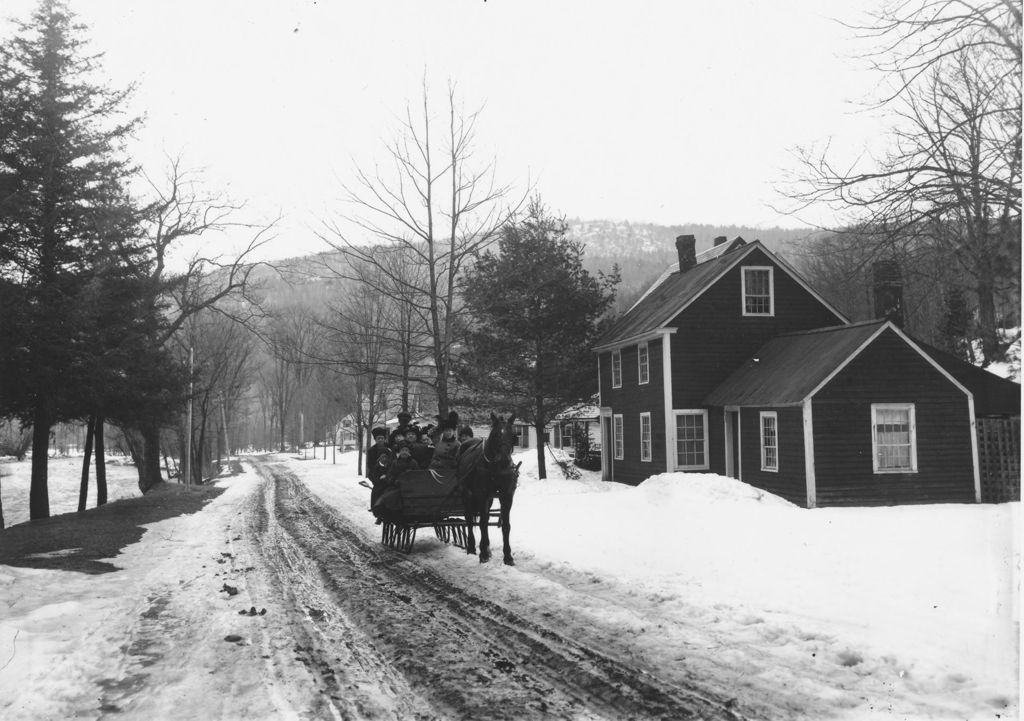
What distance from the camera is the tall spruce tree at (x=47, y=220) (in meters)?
16.6

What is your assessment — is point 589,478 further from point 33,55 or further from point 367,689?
point 367,689

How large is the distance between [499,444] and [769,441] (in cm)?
1315

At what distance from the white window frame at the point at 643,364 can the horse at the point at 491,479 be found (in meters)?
16.5

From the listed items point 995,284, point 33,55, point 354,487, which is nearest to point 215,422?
point 354,487

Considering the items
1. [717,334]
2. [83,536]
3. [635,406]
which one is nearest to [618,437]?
[635,406]

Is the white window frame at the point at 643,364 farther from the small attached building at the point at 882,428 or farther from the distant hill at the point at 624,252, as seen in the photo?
the small attached building at the point at 882,428

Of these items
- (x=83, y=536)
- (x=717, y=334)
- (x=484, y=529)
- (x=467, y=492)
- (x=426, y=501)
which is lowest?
(x=83, y=536)

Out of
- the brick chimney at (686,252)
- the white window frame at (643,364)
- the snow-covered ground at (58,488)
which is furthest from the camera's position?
the snow-covered ground at (58,488)

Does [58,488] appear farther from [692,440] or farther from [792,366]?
[792,366]

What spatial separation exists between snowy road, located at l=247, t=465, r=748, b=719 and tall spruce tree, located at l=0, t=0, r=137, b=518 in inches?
389

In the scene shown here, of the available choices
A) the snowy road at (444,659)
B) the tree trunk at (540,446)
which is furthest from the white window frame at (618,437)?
the snowy road at (444,659)

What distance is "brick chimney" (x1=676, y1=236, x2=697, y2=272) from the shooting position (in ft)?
104

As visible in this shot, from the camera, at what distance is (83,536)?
48.4ft

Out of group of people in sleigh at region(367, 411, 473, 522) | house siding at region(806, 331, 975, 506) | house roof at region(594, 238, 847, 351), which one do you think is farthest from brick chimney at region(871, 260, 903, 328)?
group of people in sleigh at region(367, 411, 473, 522)
